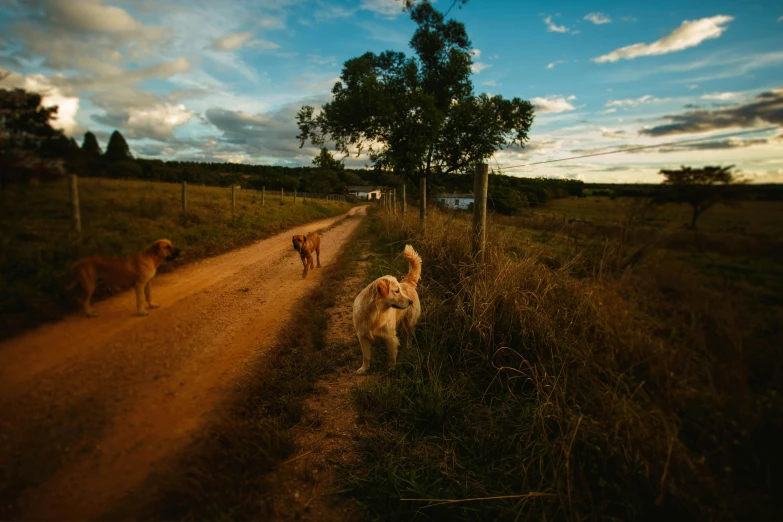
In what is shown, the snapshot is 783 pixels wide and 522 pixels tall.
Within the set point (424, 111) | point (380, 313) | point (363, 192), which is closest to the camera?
point (380, 313)

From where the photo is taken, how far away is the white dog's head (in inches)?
162

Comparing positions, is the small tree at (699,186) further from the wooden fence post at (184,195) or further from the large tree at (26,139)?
the large tree at (26,139)

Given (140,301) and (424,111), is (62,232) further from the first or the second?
(424,111)

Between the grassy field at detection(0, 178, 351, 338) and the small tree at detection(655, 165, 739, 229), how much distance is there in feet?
8.46

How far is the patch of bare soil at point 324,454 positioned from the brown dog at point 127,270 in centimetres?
185

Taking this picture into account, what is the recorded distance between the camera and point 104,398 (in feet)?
4.11

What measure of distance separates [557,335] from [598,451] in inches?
50.6

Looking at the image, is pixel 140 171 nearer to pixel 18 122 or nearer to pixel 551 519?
pixel 18 122

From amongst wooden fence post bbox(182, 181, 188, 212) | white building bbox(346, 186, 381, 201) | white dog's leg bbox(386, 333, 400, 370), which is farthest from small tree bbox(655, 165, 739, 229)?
white building bbox(346, 186, 381, 201)

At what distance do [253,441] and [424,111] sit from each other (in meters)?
16.7

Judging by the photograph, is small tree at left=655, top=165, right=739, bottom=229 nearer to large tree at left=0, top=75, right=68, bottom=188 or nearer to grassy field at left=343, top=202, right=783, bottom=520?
grassy field at left=343, top=202, right=783, bottom=520

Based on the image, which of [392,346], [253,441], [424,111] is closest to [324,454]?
[253,441]

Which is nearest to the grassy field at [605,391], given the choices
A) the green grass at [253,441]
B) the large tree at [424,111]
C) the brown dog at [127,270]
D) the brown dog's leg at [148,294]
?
the green grass at [253,441]

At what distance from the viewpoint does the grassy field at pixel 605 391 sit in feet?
5.12
